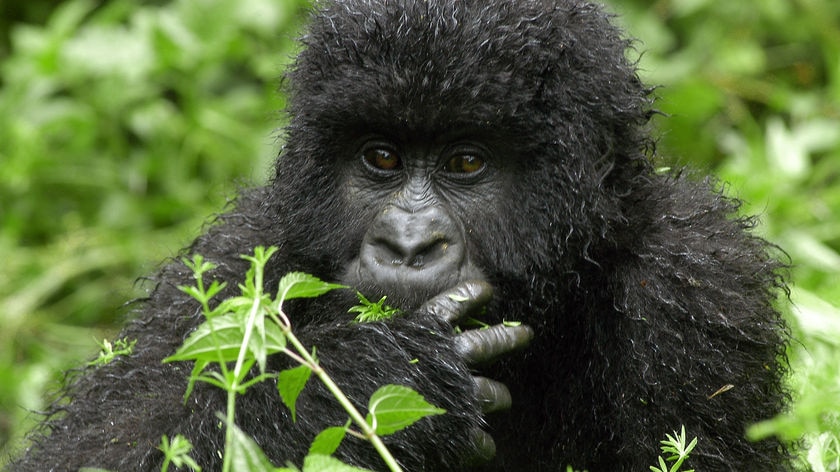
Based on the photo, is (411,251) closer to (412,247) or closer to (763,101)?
(412,247)

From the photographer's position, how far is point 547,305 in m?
3.90

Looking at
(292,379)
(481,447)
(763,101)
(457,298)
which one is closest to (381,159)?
(457,298)

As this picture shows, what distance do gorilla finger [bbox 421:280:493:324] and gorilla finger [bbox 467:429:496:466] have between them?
1.12 feet

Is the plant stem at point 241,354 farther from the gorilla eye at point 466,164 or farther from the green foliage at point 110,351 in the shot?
Result: the gorilla eye at point 466,164

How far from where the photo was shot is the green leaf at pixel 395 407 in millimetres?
2740

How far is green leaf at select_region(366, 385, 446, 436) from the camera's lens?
2.74 meters

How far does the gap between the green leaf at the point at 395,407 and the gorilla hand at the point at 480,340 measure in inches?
29.3

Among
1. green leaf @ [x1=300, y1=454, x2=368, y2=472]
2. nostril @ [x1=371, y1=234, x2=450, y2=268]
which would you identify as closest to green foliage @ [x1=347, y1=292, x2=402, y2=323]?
nostril @ [x1=371, y1=234, x2=450, y2=268]

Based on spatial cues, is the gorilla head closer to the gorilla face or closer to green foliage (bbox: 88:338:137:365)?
the gorilla face

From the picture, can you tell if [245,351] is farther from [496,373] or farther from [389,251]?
[496,373]

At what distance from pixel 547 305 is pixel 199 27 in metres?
4.87

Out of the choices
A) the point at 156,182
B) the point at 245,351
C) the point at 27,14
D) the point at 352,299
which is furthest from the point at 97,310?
the point at 245,351

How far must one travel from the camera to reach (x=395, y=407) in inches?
109

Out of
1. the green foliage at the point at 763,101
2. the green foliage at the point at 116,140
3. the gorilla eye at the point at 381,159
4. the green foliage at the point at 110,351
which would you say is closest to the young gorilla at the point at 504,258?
the gorilla eye at the point at 381,159
